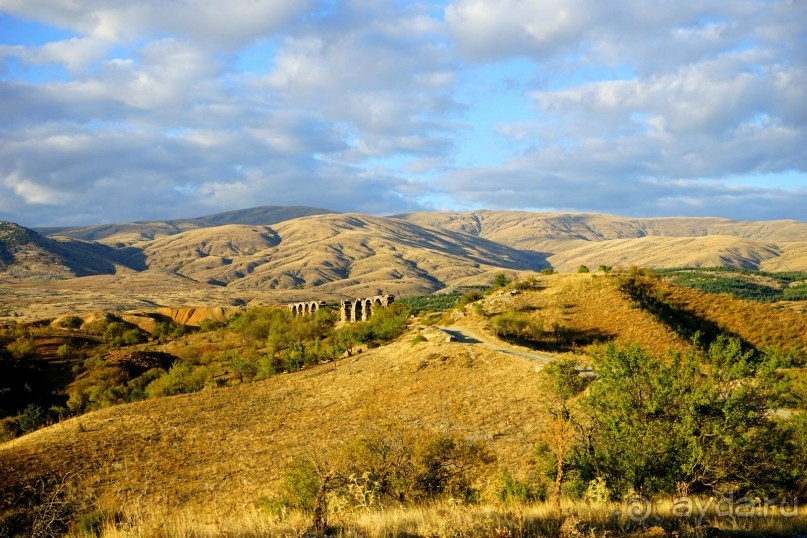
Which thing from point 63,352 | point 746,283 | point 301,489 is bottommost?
point 63,352

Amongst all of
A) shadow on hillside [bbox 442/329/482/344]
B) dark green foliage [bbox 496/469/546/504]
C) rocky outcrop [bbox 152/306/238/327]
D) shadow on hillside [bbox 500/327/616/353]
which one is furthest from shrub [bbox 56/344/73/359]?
dark green foliage [bbox 496/469/546/504]

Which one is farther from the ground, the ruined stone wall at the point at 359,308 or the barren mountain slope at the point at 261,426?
the ruined stone wall at the point at 359,308

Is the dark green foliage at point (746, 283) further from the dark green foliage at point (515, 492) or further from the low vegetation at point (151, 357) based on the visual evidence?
the dark green foliage at point (515, 492)

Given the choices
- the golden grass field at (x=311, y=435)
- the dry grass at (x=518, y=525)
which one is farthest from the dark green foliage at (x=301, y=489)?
the dry grass at (x=518, y=525)

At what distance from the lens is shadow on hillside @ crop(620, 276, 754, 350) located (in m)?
40.5

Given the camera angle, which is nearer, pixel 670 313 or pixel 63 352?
pixel 670 313

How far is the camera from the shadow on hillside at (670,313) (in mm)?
40531

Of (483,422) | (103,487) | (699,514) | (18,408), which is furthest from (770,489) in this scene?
→ (18,408)

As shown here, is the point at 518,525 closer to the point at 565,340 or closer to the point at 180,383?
the point at 565,340

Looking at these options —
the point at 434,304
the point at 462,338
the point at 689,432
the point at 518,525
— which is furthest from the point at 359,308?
the point at 434,304

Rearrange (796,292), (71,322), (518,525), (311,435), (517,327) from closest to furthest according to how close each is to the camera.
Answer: (518,525), (311,435), (517,327), (71,322), (796,292)

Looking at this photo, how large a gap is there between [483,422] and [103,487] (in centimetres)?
1490

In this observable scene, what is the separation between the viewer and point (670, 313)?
4406 cm

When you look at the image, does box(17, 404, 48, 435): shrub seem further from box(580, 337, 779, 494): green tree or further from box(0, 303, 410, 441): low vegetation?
Answer: box(580, 337, 779, 494): green tree
